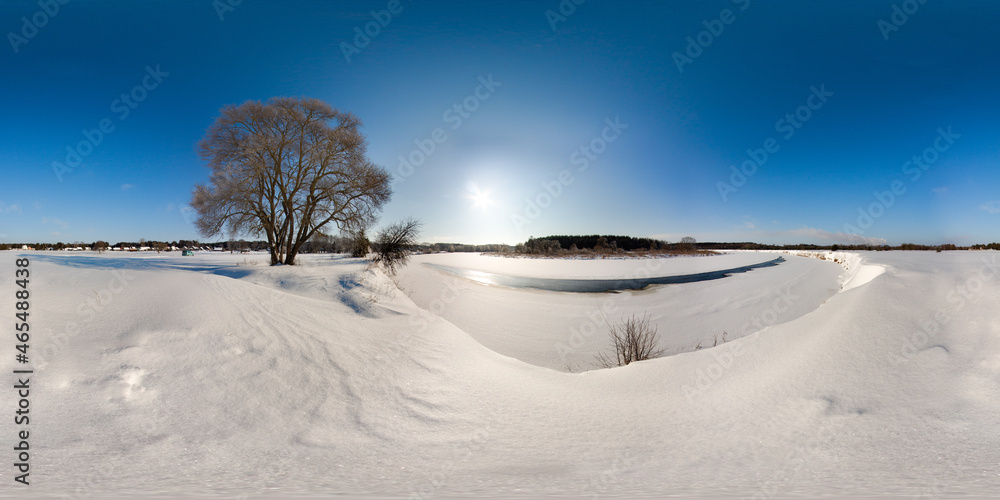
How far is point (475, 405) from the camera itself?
434 cm

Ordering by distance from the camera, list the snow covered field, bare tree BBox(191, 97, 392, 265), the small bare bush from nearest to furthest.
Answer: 1. the snow covered field
2. the small bare bush
3. bare tree BBox(191, 97, 392, 265)

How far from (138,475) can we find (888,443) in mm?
5409

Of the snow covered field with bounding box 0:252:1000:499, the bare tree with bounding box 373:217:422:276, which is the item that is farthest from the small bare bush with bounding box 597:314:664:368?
the bare tree with bounding box 373:217:422:276

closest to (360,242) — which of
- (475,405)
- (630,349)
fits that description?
(630,349)

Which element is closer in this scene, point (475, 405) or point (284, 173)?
point (475, 405)

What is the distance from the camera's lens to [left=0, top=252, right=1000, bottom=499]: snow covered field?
257cm

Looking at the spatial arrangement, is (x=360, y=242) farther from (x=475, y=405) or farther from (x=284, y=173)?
(x=475, y=405)

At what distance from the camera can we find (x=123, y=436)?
2.93 meters

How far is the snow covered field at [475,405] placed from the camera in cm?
257

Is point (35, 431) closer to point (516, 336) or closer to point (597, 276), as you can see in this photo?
point (516, 336)

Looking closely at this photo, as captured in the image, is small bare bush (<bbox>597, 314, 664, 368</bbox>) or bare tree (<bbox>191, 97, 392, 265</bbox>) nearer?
small bare bush (<bbox>597, 314, 664, 368</bbox>)

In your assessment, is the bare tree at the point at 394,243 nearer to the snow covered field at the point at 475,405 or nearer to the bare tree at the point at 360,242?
the bare tree at the point at 360,242

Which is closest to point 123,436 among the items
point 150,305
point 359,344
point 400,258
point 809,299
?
point 150,305

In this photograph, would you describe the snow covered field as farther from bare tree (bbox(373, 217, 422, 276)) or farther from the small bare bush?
bare tree (bbox(373, 217, 422, 276))
